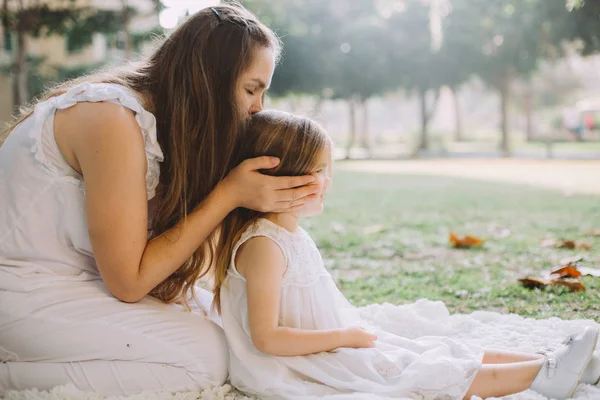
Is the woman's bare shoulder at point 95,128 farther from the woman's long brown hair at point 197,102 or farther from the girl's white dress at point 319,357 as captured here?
the girl's white dress at point 319,357

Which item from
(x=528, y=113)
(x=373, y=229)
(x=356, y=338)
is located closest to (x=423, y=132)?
(x=528, y=113)

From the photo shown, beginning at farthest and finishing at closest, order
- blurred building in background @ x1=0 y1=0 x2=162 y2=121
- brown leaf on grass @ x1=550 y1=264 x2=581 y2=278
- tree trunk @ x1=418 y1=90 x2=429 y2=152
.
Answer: tree trunk @ x1=418 y1=90 x2=429 y2=152 → blurred building in background @ x1=0 y1=0 x2=162 y2=121 → brown leaf on grass @ x1=550 y1=264 x2=581 y2=278

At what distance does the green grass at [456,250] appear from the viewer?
9.44 ft

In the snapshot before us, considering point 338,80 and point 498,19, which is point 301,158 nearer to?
point 498,19

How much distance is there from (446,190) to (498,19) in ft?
33.7

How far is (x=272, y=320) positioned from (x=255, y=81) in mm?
702

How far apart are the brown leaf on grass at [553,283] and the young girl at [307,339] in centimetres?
107

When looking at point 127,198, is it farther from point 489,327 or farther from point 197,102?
point 489,327

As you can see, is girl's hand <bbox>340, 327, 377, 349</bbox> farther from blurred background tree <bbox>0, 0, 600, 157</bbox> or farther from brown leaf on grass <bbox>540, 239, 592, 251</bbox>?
blurred background tree <bbox>0, 0, 600, 157</bbox>

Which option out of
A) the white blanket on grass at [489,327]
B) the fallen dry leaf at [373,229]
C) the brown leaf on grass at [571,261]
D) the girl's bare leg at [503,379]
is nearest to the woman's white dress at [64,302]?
the white blanket on grass at [489,327]

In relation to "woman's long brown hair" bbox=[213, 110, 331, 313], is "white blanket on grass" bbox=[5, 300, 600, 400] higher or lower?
lower

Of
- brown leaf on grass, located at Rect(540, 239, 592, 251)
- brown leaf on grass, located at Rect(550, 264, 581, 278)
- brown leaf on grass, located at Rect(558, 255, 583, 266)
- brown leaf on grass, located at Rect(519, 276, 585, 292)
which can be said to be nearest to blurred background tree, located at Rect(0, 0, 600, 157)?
brown leaf on grass, located at Rect(540, 239, 592, 251)

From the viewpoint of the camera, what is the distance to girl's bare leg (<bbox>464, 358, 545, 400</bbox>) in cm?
176

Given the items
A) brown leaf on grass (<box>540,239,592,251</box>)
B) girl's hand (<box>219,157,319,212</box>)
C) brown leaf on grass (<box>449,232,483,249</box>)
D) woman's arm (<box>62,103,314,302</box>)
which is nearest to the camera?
woman's arm (<box>62,103,314,302</box>)
